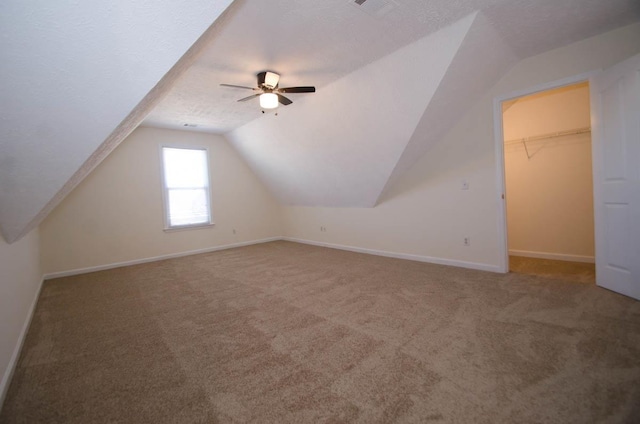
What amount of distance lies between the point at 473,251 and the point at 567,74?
219 centimetres

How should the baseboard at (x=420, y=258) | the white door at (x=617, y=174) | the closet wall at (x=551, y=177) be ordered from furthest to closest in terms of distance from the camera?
1. the closet wall at (x=551, y=177)
2. the baseboard at (x=420, y=258)
3. the white door at (x=617, y=174)

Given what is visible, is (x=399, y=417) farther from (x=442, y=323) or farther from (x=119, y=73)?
(x=119, y=73)

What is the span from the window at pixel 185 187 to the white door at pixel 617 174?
613 cm

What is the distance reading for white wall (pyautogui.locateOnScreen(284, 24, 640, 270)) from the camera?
113 inches

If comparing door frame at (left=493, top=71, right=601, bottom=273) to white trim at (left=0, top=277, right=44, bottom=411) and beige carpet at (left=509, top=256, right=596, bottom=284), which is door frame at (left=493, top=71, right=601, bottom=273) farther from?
white trim at (left=0, top=277, right=44, bottom=411)

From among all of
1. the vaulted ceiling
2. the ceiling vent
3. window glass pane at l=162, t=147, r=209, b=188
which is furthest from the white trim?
the ceiling vent

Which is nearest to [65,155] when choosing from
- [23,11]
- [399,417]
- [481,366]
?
[23,11]

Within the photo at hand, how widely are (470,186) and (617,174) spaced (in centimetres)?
133

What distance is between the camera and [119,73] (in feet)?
5.18

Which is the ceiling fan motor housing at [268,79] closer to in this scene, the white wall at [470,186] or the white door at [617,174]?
the white wall at [470,186]

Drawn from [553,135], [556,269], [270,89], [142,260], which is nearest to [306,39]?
[270,89]

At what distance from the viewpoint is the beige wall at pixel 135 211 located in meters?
4.50

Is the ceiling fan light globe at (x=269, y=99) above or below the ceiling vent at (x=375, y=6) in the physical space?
below

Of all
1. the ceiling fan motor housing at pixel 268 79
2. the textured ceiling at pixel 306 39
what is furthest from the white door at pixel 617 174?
the ceiling fan motor housing at pixel 268 79
